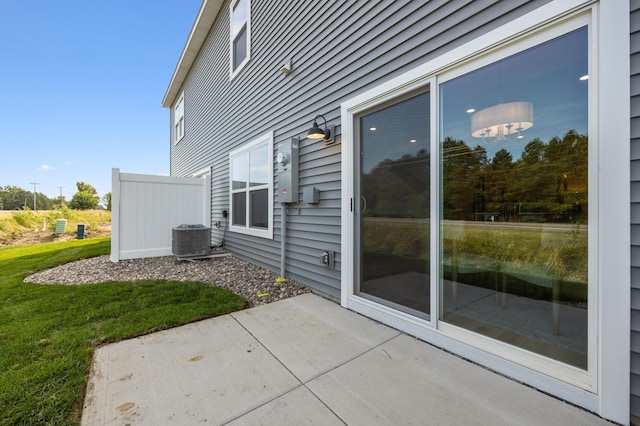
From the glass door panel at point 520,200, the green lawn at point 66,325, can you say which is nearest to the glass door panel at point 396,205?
the glass door panel at point 520,200

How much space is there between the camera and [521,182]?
5.59 feet

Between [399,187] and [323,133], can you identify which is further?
[323,133]

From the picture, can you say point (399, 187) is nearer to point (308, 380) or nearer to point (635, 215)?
point (635, 215)

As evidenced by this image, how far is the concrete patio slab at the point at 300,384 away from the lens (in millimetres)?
1305

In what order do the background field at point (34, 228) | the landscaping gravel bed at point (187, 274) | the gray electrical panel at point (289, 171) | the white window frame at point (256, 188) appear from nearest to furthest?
the landscaping gravel bed at point (187, 274) < the gray electrical panel at point (289, 171) < the white window frame at point (256, 188) < the background field at point (34, 228)

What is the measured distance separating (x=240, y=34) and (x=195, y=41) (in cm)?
304

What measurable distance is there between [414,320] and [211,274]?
3.39m

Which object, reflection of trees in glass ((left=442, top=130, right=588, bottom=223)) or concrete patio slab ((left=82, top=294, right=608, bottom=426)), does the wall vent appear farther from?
reflection of trees in glass ((left=442, top=130, right=588, bottom=223))

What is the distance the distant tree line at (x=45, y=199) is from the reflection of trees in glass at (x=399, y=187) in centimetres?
4378

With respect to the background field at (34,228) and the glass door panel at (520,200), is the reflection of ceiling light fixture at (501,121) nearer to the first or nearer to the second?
the glass door panel at (520,200)

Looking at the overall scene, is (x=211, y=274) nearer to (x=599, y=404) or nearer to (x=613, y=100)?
(x=599, y=404)

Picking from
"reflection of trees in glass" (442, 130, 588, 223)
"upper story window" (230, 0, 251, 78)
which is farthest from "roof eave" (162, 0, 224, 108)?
"reflection of trees in glass" (442, 130, 588, 223)

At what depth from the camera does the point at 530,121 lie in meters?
1.64

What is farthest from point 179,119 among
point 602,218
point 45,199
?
point 45,199
